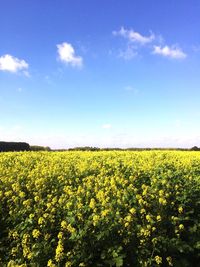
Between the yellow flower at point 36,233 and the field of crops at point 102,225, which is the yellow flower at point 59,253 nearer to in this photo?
the field of crops at point 102,225

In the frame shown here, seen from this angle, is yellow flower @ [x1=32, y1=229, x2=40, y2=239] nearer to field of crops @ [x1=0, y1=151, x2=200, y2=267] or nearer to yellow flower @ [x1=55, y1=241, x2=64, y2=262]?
field of crops @ [x1=0, y1=151, x2=200, y2=267]

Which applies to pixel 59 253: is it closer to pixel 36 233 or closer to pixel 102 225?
pixel 36 233

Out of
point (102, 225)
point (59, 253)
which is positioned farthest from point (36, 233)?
point (102, 225)

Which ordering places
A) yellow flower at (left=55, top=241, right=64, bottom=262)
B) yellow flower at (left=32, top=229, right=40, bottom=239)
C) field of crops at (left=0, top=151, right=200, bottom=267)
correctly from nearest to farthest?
1. yellow flower at (left=55, top=241, right=64, bottom=262)
2. field of crops at (left=0, top=151, right=200, bottom=267)
3. yellow flower at (left=32, top=229, right=40, bottom=239)

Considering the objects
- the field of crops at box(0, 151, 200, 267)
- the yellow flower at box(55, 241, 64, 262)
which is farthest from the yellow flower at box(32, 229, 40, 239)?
the yellow flower at box(55, 241, 64, 262)

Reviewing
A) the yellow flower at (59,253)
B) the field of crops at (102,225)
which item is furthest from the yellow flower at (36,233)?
the yellow flower at (59,253)

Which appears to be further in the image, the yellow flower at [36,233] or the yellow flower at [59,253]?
the yellow flower at [36,233]

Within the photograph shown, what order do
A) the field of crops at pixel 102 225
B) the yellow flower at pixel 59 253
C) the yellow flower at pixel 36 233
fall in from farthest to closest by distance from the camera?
the yellow flower at pixel 36 233 → the field of crops at pixel 102 225 → the yellow flower at pixel 59 253

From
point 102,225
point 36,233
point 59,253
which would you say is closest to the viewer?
point 59,253

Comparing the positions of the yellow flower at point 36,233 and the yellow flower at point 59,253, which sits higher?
the yellow flower at point 36,233

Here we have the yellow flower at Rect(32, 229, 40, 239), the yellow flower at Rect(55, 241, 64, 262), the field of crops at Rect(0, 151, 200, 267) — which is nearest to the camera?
the yellow flower at Rect(55, 241, 64, 262)

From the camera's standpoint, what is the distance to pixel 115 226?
7.66m

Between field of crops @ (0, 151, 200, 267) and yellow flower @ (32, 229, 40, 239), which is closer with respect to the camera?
field of crops @ (0, 151, 200, 267)

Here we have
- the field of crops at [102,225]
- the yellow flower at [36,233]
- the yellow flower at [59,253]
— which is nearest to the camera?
the yellow flower at [59,253]
